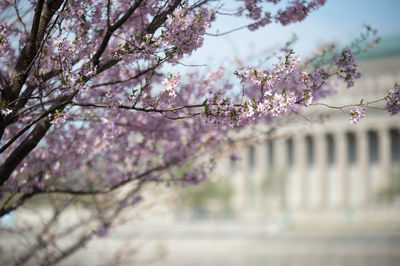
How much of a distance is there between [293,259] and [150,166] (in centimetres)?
2084

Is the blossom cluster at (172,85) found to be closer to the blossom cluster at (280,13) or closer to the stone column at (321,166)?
the blossom cluster at (280,13)

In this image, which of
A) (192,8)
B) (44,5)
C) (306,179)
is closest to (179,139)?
(192,8)

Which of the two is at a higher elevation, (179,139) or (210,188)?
(210,188)

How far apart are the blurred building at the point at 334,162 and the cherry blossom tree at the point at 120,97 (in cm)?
6343

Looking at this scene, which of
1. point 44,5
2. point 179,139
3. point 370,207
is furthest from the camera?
point 370,207

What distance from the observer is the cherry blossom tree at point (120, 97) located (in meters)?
4.07

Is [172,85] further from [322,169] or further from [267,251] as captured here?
[322,169]

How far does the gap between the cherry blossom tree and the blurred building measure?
208 feet

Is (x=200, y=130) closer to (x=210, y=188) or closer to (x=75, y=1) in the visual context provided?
A: (x=75, y=1)

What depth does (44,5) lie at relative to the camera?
4098 mm

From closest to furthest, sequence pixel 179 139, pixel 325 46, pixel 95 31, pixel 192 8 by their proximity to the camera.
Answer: pixel 192 8 < pixel 95 31 < pixel 325 46 < pixel 179 139

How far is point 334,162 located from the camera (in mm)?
81562

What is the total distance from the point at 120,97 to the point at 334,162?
7964 centimetres

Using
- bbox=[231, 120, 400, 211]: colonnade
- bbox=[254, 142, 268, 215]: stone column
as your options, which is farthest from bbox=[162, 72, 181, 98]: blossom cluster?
bbox=[254, 142, 268, 215]: stone column
